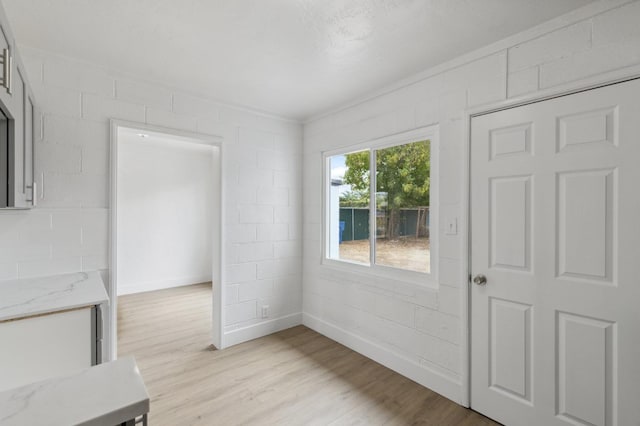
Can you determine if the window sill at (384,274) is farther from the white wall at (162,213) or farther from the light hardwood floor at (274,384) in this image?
the white wall at (162,213)

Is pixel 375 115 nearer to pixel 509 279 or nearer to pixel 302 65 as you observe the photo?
pixel 302 65

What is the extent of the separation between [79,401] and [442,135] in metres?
2.52

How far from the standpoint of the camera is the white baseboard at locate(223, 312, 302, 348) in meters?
3.25

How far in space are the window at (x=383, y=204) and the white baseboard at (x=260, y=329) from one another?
92 centimetres

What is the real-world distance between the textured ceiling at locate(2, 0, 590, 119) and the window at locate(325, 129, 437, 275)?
677 millimetres

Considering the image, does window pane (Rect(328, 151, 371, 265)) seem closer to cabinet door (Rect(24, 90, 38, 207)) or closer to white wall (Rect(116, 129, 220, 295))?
white wall (Rect(116, 129, 220, 295))

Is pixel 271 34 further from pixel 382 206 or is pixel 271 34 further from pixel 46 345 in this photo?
pixel 46 345

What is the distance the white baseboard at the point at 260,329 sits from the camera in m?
3.25

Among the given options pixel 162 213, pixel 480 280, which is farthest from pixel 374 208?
pixel 162 213

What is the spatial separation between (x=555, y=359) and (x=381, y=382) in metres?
1.28

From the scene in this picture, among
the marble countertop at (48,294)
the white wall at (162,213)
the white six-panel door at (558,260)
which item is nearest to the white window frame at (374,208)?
the white six-panel door at (558,260)

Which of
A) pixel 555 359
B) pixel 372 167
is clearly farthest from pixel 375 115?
pixel 555 359

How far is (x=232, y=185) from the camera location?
329cm

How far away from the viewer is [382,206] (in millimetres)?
3023
